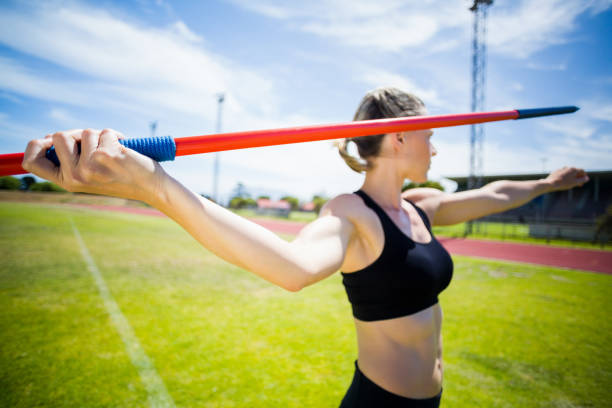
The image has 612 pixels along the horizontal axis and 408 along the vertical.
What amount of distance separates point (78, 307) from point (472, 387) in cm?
599

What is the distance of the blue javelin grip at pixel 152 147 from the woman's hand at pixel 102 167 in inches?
1.7

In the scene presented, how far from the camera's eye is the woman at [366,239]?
728 millimetres

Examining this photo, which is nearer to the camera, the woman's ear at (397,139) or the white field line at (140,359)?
the woman's ear at (397,139)

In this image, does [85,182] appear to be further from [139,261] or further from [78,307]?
[139,261]

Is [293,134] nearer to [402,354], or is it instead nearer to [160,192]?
[160,192]

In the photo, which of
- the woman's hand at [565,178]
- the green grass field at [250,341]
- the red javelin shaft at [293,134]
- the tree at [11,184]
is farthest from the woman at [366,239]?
the tree at [11,184]

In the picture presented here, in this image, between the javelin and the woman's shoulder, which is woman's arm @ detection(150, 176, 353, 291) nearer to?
the javelin

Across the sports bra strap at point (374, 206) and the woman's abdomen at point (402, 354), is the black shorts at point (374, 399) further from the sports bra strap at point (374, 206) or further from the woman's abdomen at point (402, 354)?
the sports bra strap at point (374, 206)

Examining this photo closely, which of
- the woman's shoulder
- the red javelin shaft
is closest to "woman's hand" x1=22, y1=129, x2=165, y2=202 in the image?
the red javelin shaft

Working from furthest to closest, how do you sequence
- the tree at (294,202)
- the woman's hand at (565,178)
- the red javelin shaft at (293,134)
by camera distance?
the tree at (294,202), the woman's hand at (565,178), the red javelin shaft at (293,134)

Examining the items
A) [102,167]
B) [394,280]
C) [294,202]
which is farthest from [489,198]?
[294,202]

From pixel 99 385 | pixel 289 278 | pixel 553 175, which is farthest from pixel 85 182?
pixel 99 385

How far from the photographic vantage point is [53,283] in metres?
6.17

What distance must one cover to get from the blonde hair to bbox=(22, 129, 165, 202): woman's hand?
3.76 feet
